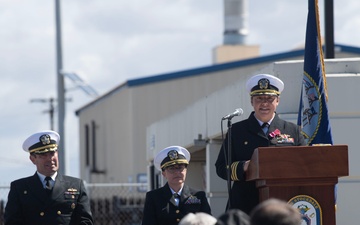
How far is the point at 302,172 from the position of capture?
27.2 feet

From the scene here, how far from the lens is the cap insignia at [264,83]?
917 centimetres

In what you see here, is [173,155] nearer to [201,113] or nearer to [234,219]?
[234,219]

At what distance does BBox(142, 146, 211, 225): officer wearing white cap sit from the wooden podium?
4.18 feet

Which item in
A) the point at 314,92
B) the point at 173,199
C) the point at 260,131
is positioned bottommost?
the point at 173,199

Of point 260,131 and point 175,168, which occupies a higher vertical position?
point 260,131

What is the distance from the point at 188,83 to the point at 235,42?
1381 centimetres

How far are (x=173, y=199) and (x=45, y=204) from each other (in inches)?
40.2

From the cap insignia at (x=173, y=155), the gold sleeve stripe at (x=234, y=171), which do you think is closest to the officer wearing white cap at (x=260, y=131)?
the gold sleeve stripe at (x=234, y=171)

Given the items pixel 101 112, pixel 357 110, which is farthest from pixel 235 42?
pixel 357 110

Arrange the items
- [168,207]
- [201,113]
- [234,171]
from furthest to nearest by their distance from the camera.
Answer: [201,113]
[168,207]
[234,171]

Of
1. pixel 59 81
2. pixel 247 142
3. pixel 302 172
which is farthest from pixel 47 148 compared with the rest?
pixel 59 81

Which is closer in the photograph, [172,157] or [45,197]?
[45,197]

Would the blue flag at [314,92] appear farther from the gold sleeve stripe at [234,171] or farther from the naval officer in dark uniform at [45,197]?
the naval officer in dark uniform at [45,197]

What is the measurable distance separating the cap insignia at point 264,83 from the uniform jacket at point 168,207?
110 cm
